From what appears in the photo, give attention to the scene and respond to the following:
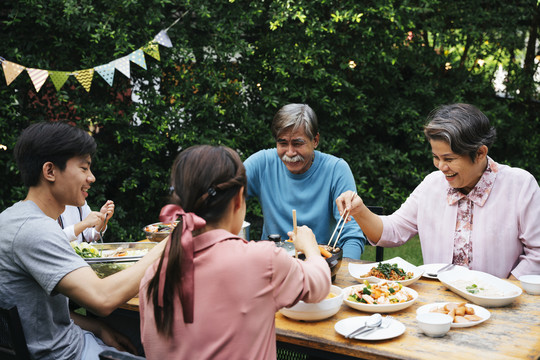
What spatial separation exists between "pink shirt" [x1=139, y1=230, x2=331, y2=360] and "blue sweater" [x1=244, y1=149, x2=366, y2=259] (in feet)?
5.54

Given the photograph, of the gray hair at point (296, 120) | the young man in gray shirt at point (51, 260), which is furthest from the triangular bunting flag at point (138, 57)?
the young man in gray shirt at point (51, 260)

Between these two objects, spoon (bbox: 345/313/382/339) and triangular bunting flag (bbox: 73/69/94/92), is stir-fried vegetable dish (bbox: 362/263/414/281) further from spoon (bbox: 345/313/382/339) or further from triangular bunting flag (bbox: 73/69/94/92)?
triangular bunting flag (bbox: 73/69/94/92)

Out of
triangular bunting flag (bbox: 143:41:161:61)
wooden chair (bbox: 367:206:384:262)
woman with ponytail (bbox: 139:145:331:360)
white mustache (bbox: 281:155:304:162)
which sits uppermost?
triangular bunting flag (bbox: 143:41:161:61)

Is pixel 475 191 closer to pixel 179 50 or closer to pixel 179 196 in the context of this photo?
pixel 179 196

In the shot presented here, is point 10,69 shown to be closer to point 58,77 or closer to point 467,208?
point 58,77

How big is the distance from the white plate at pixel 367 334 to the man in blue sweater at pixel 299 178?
1.15 m

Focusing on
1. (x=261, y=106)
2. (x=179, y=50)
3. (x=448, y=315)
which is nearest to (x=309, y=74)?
(x=261, y=106)

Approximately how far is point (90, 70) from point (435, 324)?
3396mm

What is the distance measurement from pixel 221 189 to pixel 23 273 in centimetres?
97

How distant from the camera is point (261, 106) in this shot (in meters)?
5.38

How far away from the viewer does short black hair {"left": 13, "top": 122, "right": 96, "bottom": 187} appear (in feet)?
6.70

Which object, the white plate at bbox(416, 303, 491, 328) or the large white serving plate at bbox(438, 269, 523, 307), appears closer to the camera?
the white plate at bbox(416, 303, 491, 328)

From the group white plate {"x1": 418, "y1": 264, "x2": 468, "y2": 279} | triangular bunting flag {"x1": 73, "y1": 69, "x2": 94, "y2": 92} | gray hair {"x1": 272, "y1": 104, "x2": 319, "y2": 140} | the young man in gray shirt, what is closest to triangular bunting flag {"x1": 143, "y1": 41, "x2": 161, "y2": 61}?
triangular bunting flag {"x1": 73, "y1": 69, "x2": 94, "y2": 92}

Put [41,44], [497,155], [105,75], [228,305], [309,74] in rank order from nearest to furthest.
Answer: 1. [228,305]
2. [105,75]
3. [41,44]
4. [309,74]
5. [497,155]
